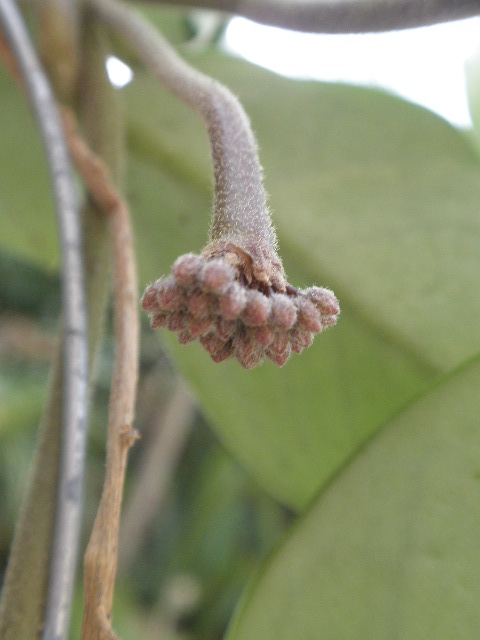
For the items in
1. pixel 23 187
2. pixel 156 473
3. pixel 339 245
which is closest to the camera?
pixel 339 245

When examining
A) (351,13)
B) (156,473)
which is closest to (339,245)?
(351,13)

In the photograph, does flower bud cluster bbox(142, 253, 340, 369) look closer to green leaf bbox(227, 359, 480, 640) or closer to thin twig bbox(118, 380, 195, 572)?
green leaf bbox(227, 359, 480, 640)

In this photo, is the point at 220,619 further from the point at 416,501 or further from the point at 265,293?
the point at 265,293

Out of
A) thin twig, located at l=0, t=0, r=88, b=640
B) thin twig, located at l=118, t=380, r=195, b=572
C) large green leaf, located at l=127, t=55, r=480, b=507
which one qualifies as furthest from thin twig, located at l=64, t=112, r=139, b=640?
thin twig, located at l=118, t=380, r=195, b=572

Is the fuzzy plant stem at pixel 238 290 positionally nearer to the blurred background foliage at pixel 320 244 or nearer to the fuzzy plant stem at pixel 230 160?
the fuzzy plant stem at pixel 230 160

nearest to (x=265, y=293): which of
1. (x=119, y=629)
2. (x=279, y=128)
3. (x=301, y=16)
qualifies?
(x=301, y=16)

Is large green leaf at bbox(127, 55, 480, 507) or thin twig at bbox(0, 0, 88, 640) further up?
large green leaf at bbox(127, 55, 480, 507)

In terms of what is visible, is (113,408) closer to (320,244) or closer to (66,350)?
(66,350)
